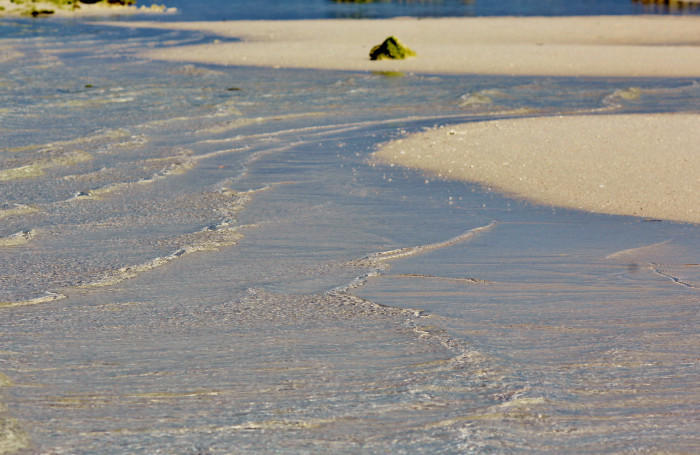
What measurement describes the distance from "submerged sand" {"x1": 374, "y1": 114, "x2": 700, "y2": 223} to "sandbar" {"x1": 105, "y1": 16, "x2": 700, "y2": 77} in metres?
9.37

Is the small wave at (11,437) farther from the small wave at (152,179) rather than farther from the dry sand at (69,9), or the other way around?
the dry sand at (69,9)

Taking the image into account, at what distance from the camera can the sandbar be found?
966 inches

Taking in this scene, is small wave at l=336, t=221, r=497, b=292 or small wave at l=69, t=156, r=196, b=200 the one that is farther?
small wave at l=69, t=156, r=196, b=200

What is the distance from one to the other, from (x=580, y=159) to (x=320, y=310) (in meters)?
6.36

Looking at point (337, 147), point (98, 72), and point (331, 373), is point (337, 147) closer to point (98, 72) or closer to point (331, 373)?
point (331, 373)

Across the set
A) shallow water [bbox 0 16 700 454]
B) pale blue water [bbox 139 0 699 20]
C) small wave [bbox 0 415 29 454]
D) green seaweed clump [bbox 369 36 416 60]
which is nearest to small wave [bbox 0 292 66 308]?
shallow water [bbox 0 16 700 454]

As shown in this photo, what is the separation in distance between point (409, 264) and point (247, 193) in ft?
11.4

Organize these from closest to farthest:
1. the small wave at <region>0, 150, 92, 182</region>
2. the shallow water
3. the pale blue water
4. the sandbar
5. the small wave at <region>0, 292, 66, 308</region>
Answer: the shallow water → the small wave at <region>0, 292, 66, 308</region> → the small wave at <region>0, 150, 92, 182</region> → the sandbar → the pale blue water

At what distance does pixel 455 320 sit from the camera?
6180 millimetres

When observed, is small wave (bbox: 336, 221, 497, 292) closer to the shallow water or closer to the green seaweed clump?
the shallow water

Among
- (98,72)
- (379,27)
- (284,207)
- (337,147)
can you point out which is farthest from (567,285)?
(379,27)

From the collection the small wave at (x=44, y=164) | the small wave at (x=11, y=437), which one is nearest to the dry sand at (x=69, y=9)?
the small wave at (x=44, y=164)

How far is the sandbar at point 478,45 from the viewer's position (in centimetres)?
2453

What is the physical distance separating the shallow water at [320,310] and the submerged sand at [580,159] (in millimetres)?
526
